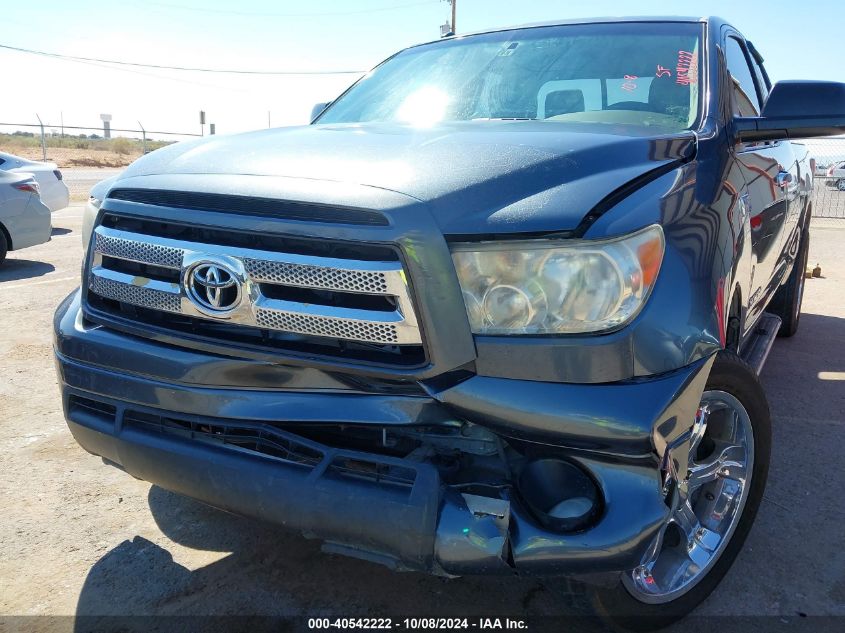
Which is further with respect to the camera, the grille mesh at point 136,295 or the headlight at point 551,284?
the grille mesh at point 136,295

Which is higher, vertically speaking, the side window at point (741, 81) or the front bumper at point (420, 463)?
the side window at point (741, 81)

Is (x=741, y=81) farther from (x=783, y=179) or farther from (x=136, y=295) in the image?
(x=136, y=295)

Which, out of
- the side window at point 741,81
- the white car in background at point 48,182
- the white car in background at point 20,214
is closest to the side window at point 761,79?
the side window at point 741,81

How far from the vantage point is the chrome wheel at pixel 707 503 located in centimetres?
226

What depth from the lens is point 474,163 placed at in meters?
1.98

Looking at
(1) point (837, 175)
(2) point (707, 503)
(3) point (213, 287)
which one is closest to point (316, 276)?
(3) point (213, 287)

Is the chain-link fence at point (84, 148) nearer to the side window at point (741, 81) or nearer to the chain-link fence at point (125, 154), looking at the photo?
the chain-link fence at point (125, 154)

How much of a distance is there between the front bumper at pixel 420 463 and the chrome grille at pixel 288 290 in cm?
14

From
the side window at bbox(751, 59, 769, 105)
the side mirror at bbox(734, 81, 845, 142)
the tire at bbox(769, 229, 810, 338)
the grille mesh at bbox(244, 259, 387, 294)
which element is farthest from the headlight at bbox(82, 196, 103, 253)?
the tire at bbox(769, 229, 810, 338)

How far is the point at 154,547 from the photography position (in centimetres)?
275

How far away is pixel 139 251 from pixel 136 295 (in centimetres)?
13

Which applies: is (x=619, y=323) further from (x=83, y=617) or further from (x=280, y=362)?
(x=83, y=617)

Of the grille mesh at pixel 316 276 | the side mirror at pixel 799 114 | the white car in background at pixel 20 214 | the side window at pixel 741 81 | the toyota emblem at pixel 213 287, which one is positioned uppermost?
the side window at pixel 741 81

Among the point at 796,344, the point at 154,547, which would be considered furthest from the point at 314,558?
the point at 796,344
